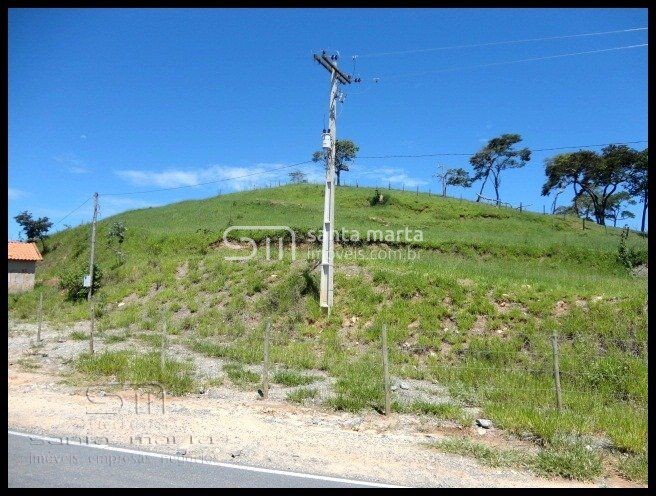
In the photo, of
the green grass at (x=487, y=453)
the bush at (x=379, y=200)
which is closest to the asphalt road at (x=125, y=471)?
the green grass at (x=487, y=453)

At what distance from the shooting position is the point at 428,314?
15977 mm

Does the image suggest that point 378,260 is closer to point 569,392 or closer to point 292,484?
point 569,392

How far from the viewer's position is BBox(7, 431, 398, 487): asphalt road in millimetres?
5039

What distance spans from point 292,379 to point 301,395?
4.49ft

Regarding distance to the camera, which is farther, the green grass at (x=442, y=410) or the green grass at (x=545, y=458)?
the green grass at (x=442, y=410)

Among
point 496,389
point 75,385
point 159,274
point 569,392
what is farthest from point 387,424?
point 159,274

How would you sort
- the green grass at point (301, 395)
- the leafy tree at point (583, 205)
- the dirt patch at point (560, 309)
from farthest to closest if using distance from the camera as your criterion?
the leafy tree at point (583, 205), the dirt patch at point (560, 309), the green grass at point (301, 395)

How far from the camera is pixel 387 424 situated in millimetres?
8344

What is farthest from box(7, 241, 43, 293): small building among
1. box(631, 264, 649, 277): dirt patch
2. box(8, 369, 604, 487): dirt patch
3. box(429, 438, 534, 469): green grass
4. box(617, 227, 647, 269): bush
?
box(631, 264, 649, 277): dirt patch

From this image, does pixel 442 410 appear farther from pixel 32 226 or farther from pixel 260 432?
pixel 32 226

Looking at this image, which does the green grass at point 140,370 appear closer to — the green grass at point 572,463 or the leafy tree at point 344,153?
the green grass at point 572,463

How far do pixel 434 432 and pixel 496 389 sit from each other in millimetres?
2839

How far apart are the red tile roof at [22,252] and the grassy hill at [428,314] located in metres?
2.03

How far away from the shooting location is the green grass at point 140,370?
407 inches
